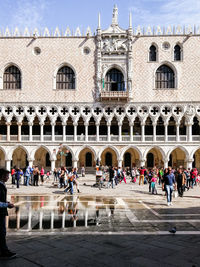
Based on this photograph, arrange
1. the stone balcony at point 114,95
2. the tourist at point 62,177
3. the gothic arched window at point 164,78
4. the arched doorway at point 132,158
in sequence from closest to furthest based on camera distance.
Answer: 1. the tourist at point 62,177
2. the stone balcony at point 114,95
3. the gothic arched window at point 164,78
4. the arched doorway at point 132,158

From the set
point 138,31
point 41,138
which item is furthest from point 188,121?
point 41,138

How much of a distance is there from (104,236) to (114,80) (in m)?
25.0

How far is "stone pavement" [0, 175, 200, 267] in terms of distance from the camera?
4.64m

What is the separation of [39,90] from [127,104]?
10.3 metres

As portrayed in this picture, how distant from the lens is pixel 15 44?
2936 cm

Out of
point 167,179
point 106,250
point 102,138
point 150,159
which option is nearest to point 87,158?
point 102,138

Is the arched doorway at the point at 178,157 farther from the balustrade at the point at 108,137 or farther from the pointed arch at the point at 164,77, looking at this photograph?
the pointed arch at the point at 164,77

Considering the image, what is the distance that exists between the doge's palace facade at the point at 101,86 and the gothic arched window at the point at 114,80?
103mm

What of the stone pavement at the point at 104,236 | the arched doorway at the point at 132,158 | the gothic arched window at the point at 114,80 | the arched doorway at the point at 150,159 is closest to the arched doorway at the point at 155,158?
the arched doorway at the point at 150,159

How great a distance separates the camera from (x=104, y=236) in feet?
20.0

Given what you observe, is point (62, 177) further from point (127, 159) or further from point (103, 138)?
point (127, 159)

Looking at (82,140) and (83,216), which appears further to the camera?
(82,140)

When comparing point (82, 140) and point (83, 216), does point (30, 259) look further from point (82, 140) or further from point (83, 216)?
point (82, 140)

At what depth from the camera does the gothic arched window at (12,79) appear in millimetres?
29391
